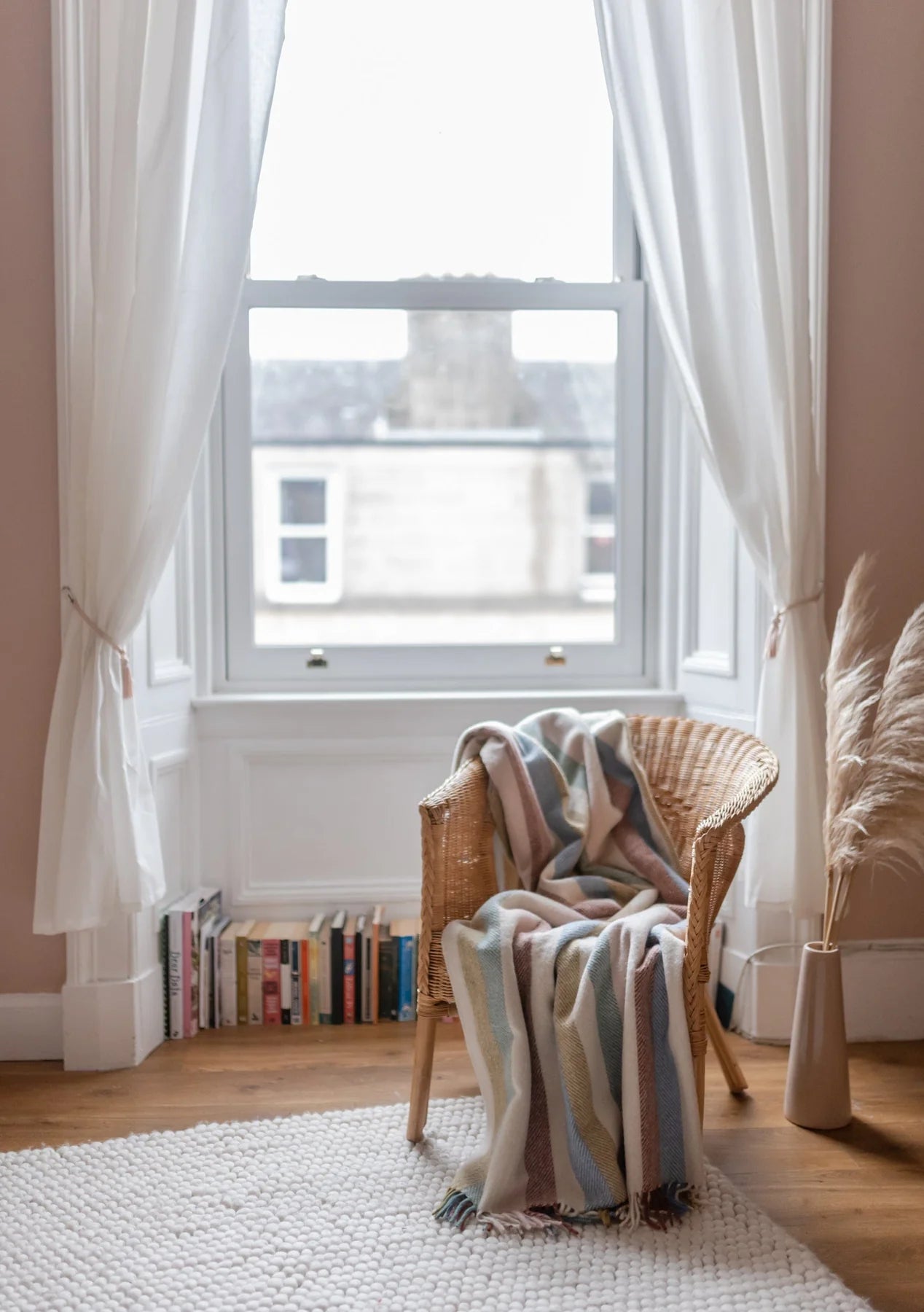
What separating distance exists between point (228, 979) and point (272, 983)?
104 millimetres

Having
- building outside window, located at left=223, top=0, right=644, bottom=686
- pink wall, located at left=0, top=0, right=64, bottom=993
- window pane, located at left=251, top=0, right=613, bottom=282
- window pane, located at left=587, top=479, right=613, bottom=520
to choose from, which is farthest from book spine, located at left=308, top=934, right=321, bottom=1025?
window pane, located at left=251, top=0, right=613, bottom=282

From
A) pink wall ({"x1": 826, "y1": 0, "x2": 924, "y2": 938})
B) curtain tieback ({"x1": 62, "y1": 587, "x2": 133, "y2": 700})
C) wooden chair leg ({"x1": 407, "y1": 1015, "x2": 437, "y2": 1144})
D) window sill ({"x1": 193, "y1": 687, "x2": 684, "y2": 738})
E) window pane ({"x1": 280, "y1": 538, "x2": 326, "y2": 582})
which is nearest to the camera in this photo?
wooden chair leg ({"x1": 407, "y1": 1015, "x2": 437, "y2": 1144})

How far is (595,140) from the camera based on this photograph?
2830 millimetres

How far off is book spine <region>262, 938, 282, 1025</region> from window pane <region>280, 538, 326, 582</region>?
90 centimetres

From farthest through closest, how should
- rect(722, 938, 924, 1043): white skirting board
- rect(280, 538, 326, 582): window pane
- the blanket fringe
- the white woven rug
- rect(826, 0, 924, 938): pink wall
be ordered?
rect(280, 538, 326, 582): window pane → rect(722, 938, 924, 1043): white skirting board → rect(826, 0, 924, 938): pink wall → the blanket fringe → the white woven rug

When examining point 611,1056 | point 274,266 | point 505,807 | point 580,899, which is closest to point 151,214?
point 274,266

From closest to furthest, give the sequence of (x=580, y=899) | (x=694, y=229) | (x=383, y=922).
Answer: (x=580, y=899)
(x=694, y=229)
(x=383, y=922)

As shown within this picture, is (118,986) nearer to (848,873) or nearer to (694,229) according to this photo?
(848,873)

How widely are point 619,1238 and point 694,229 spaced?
1946 millimetres

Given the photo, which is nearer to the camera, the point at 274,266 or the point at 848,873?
the point at 848,873

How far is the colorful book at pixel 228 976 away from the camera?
269 centimetres

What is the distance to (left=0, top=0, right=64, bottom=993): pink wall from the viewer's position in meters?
2.39

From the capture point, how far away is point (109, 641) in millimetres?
2354

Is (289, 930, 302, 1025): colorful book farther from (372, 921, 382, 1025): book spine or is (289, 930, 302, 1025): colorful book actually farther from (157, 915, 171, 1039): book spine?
(157, 915, 171, 1039): book spine
